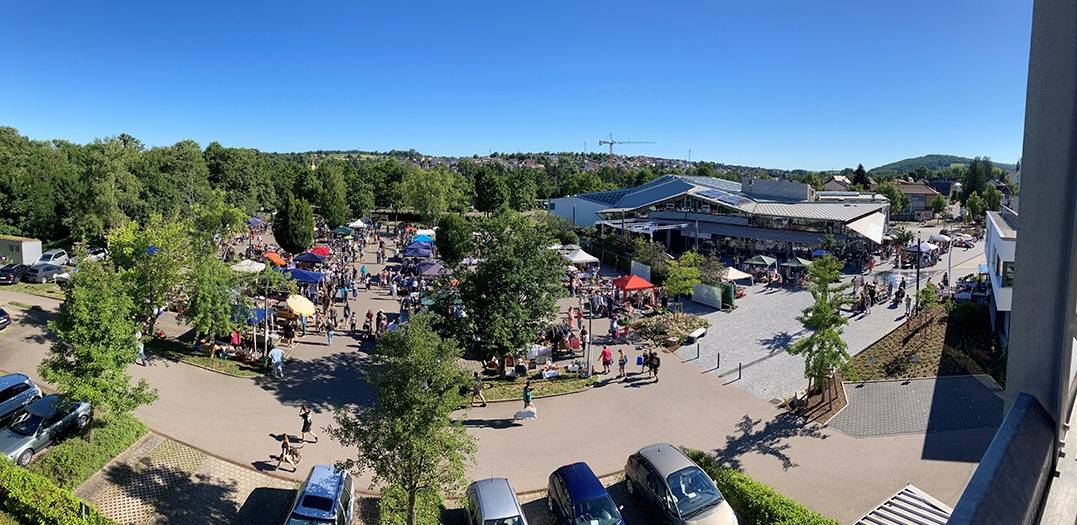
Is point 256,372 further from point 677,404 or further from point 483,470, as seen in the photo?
point 677,404

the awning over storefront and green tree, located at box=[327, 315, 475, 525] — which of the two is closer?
green tree, located at box=[327, 315, 475, 525]

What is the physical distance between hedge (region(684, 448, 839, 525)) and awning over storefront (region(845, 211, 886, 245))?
32.0 m

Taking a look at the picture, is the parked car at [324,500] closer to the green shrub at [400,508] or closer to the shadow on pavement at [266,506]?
the green shrub at [400,508]

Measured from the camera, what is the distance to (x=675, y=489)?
10.8 metres

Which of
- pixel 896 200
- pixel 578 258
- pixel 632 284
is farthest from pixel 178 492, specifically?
pixel 896 200

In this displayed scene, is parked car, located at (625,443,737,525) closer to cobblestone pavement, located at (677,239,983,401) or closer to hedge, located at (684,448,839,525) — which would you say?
hedge, located at (684,448,839,525)

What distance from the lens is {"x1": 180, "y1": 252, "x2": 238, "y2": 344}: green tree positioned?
17.7 metres

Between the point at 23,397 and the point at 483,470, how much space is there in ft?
35.7

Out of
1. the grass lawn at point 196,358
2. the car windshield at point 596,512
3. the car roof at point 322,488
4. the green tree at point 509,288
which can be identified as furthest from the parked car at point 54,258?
the car windshield at point 596,512

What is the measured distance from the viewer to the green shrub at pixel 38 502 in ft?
32.2

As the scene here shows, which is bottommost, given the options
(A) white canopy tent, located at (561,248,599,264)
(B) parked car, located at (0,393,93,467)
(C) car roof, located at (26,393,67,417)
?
(B) parked car, located at (0,393,93,467)

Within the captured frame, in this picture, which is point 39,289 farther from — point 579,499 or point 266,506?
point 579,499

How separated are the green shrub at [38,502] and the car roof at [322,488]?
10.0 feet

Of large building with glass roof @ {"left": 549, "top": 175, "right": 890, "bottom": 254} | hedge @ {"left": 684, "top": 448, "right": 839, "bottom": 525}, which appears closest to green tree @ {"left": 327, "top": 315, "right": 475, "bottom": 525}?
hedge @ {"left": 684, "top": 448, "right": 839, "bottom": 525}
